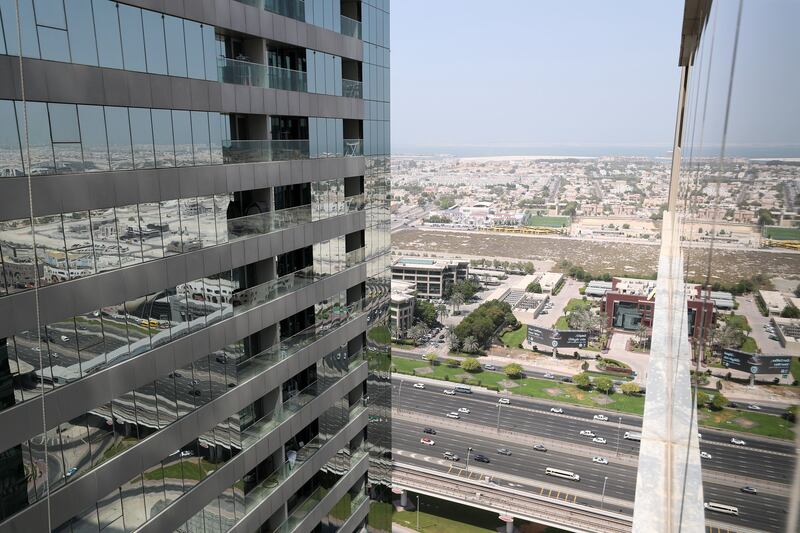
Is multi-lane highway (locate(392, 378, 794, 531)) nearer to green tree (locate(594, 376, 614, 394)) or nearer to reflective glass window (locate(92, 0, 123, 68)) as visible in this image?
green tree (locate(594, 376, 614, 394))

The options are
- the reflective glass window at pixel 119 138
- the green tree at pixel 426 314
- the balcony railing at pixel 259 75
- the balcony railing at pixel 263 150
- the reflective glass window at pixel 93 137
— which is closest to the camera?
the reflective glass window at pixel 93 137

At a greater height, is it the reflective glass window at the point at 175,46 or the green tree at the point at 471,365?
A: the reflective glass window at the point at 175,46

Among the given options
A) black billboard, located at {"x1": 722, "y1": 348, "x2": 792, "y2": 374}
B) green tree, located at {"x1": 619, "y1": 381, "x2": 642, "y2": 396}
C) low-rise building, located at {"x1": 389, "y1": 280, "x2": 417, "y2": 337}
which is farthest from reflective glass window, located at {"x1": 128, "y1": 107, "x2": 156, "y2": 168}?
low-rise building, located at {"x1": 389, "y1": 280, "x2": 417, "y2": 337}

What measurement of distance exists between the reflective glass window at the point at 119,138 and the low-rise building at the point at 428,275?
79418 millimetres

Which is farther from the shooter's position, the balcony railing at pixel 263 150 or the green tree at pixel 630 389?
the green tree at pixel 630 389

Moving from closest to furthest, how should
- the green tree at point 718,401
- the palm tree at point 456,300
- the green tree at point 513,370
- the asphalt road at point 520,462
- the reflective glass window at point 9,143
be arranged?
the green tree at point 718,401
the reflective glass window at point 9,143
the asphalt road at point 520,462
the green tree at point 513,370
the palm tree at point 456,300

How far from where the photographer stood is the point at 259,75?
9836 millimetres

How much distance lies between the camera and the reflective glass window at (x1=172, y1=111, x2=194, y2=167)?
815 centimetres

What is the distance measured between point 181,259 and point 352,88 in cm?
652

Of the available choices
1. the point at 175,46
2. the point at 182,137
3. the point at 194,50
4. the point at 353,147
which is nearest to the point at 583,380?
the point at 353,147

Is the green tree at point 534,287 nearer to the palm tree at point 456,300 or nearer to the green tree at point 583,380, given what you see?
the palm tree at point 456,300

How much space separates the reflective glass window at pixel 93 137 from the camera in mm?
6789

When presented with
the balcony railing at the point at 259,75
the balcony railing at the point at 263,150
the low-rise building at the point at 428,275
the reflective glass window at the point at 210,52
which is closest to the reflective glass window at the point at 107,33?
the reflective glass window at the point at 210,52

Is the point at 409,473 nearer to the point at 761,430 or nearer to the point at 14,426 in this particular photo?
the point at 14,426
